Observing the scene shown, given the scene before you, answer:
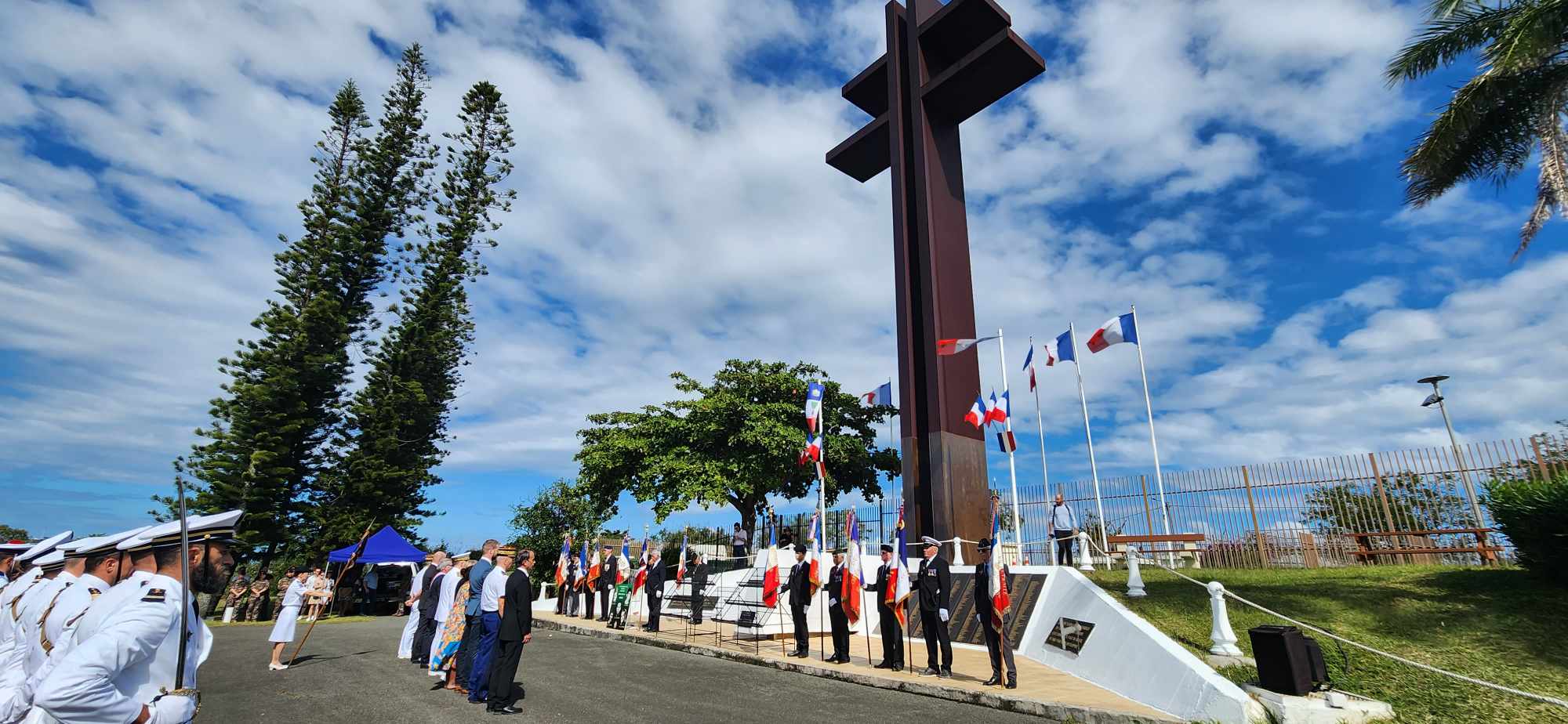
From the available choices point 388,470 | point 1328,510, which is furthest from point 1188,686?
point 388,470

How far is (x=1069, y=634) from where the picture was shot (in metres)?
9.65

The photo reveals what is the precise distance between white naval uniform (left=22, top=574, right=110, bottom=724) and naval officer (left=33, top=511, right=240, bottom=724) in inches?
14.8

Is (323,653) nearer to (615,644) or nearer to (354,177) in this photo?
(615,644)

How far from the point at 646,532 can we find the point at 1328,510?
15.5 meters

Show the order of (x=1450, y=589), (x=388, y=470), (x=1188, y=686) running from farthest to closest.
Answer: (x=388, y=470) → (x=1450, y=589) → (x=1188, y=686)

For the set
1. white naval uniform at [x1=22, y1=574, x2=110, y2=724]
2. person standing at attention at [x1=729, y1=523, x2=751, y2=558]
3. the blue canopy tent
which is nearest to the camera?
white naval uniform at [x1=22, y1=574, x2=110, y2=724]

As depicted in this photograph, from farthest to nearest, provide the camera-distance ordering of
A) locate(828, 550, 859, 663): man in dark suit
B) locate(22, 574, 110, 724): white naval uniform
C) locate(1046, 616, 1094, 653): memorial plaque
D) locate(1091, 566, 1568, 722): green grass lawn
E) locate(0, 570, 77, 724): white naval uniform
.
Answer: locate(828, 550, 859, 663): man in dark suit
locate(1046, 616, 1094, 653): memorial plaque
locate(1091, 566, 1568, 722): green grass lawn
locate(0, 570, 77, 724): white naval uniform
locate(22, 574, 110, 724): white naval uniform

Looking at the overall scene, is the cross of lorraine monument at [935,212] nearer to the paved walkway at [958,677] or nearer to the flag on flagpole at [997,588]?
the paved walkway at [958,677]

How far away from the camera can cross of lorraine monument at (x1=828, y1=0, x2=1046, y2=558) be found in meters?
15.3

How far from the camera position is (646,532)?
18.2 m

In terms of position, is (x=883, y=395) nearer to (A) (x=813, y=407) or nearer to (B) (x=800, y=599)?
(A) (x=813, y=407)

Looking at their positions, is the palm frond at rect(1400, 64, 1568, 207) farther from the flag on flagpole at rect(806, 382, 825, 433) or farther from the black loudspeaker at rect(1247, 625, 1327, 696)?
the flag on flagpole at rect(806, 382, 825, 433)

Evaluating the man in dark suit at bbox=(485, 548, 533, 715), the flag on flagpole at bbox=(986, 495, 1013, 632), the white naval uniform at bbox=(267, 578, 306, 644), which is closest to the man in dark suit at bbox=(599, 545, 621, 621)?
the white naval uniform at bbox=(267, 578, 306, 644)

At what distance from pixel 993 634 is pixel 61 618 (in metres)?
8.13
